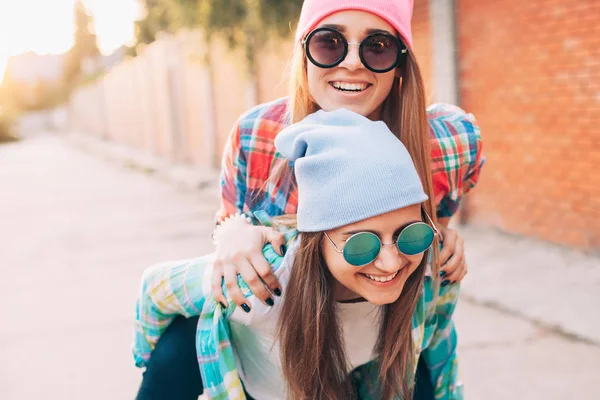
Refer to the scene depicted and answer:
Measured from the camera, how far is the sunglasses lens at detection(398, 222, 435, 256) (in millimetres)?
1370

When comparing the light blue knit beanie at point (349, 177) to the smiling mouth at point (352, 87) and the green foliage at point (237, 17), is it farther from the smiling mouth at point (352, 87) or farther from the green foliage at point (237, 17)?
the green foliage at point (237, 17)

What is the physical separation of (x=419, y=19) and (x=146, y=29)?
22463mm

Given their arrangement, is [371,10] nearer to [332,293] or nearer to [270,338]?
[332,293]

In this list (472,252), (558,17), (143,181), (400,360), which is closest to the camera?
(400,360)

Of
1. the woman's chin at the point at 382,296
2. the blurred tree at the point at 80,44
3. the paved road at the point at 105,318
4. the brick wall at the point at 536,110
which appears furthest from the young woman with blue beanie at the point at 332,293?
the blurred tree at the point at 80,44

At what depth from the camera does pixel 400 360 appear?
5.18 ft

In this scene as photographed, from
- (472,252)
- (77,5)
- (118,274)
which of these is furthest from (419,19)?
(77,5)

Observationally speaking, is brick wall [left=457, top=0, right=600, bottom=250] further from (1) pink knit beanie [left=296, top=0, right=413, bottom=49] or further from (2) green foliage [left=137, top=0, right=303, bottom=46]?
(1) pink knit beanie [left=296, top=0, right=413, bottom=49]

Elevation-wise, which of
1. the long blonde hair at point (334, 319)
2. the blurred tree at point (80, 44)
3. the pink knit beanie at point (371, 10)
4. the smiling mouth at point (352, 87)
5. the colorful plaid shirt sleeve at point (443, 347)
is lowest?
the colorful plaid shirt sleeve at point (443, 347)

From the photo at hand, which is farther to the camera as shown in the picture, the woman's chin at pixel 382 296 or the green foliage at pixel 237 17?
the green foliage at pixel 237 17

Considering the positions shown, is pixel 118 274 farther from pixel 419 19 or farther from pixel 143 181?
pixel 143 181

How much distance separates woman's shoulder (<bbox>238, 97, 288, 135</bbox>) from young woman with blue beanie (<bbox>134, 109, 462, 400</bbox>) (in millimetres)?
334

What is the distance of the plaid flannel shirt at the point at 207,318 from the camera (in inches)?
62.1

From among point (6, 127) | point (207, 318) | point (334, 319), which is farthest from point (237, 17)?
point (6, 127)
